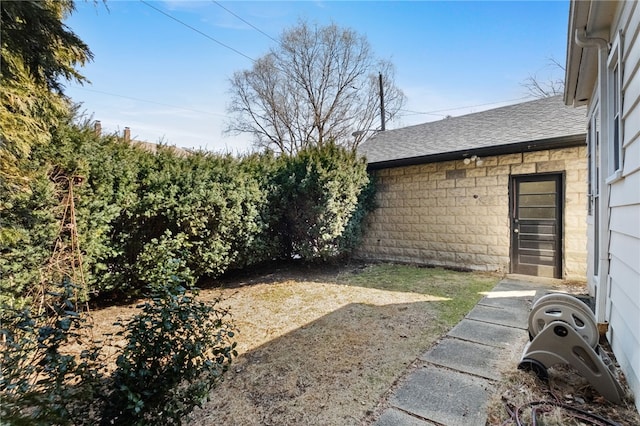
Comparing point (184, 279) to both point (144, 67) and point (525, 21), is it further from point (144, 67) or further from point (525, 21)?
point (525, 21)

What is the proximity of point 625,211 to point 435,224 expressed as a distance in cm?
496

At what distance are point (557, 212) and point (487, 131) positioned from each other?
2.48 meters

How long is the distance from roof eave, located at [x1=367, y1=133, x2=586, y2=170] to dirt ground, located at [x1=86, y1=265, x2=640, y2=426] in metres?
3.24

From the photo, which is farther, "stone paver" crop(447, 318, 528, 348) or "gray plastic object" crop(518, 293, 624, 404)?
"stone paver" crop(447, 318, 528, 348)

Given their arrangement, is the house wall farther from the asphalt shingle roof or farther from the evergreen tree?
the evergreen tree

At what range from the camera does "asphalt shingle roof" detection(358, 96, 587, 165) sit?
597 cm

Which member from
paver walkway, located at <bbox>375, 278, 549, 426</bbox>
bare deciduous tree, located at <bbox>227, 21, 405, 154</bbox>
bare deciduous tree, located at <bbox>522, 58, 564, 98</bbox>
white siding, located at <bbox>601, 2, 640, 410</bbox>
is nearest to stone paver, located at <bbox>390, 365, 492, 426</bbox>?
paver walkway, located at <bbox>375, 278, 549, 426</bbox>

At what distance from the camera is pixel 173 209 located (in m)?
4.76

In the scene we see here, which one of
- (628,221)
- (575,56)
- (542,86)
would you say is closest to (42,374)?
(628,221)

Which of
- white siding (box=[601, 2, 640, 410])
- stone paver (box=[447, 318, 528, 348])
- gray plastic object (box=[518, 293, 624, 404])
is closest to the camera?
white siding (box=[601, 2, 640, 410])

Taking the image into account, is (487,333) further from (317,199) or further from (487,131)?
(487,131)

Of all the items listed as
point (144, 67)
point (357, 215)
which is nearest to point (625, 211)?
point (357, 215)

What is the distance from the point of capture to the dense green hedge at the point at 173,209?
11.2 feet

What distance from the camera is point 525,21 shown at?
243 inches
